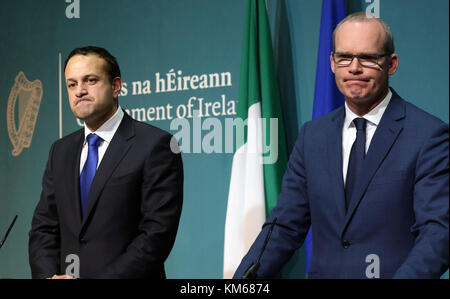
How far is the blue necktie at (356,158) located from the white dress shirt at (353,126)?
17mm

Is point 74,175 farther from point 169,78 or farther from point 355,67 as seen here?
point 169,78

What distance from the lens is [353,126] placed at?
238cm

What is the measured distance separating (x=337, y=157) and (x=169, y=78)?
270 centimetres

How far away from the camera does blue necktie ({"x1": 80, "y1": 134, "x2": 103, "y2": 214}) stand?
276 cm

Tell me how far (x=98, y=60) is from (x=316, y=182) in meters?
1.10

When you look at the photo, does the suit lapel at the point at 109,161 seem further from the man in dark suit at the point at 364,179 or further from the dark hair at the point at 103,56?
the man in dark suit at the point at 364,179

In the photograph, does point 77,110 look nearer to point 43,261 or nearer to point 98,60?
point 98,60

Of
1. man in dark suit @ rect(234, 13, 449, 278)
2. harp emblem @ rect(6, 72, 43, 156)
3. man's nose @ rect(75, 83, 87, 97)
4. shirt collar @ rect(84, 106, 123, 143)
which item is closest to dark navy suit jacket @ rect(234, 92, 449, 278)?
man in dark suit @ rect(234, 13, 449, 278)

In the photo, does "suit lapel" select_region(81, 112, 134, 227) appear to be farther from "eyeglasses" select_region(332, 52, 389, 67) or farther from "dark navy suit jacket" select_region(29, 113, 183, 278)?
"eyeglasses" select_region(332, 52, 389, 67)

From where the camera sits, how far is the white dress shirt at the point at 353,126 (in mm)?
2330

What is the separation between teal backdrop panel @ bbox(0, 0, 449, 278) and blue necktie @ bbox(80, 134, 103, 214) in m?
1.79

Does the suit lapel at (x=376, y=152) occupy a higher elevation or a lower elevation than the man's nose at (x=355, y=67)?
lower

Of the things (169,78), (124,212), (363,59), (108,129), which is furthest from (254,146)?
(363,59)

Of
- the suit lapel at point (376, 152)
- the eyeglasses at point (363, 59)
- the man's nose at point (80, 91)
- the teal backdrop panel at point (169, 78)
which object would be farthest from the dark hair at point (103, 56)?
the teal backdrop panel at point (169, 78)
